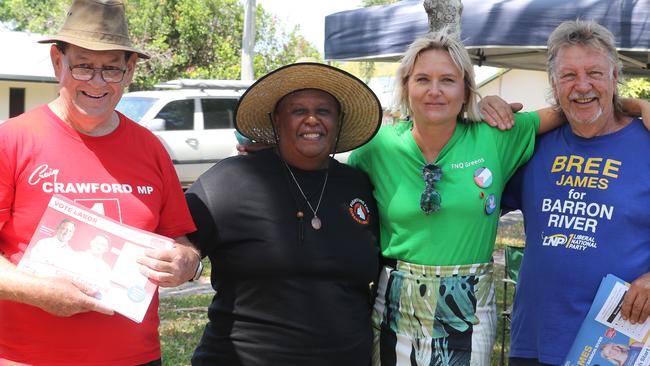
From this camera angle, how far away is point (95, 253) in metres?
2.33

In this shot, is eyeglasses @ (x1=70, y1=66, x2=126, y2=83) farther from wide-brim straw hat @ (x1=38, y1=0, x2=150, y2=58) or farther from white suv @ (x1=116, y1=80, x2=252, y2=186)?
white suv @ (x1=116, y1=80, x2=252, y2=186)

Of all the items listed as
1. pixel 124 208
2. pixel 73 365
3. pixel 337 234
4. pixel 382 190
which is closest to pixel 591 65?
pixel 382 190

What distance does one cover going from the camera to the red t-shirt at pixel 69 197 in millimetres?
2285

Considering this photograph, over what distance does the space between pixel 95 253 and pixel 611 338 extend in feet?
6.42

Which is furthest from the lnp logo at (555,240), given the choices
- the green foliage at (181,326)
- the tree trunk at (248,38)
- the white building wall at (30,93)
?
the white building wall at (30,93)

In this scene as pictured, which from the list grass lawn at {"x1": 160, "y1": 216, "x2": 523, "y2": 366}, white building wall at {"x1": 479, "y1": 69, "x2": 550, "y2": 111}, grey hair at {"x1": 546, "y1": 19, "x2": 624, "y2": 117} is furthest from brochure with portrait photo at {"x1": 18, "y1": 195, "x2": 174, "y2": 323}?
white building wall at {"x1": 479, "y1": 69, "x2": 550, "y2": 111}

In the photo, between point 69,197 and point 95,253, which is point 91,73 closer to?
point 69,197

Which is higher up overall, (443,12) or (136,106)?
(443,12)

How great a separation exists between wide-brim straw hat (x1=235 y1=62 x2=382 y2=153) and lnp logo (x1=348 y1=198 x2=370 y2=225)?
374 millimetres

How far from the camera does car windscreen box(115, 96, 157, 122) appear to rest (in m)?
12.4

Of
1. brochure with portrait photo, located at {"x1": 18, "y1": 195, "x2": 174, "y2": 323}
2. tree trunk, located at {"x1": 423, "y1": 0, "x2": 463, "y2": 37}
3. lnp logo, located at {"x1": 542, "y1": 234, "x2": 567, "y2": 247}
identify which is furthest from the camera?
tree trunk, located at {"x1": 423, "y1": 0, "x2": 463, "y2": 37}

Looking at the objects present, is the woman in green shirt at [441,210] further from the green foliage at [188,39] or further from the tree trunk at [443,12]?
the green foliage at [188,39]

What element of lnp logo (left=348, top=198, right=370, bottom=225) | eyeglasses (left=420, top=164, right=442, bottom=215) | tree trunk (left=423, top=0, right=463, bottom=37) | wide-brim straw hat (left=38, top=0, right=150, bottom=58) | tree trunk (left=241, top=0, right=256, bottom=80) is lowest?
lnp logo (left=348, top=198, right=370, bottom=225)

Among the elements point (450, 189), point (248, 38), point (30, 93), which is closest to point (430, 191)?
point (450, 189)
